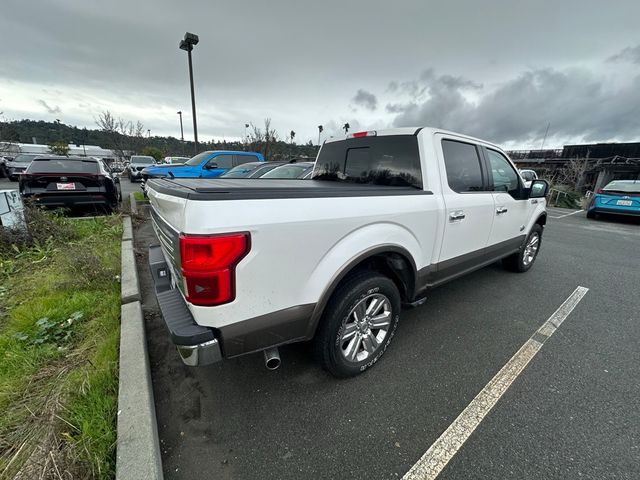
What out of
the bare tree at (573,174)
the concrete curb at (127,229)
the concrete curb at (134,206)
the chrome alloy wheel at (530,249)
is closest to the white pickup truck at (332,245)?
the chrome alloy wheel at (530,249)

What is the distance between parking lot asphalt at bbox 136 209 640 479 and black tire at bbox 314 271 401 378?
161 mm

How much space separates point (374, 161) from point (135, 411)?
2.85 meters

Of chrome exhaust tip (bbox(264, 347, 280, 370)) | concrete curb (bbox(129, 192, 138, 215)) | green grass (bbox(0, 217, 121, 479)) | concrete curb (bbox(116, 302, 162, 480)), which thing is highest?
chrome exhaust tip (bbox(264, 347, 280, 370))

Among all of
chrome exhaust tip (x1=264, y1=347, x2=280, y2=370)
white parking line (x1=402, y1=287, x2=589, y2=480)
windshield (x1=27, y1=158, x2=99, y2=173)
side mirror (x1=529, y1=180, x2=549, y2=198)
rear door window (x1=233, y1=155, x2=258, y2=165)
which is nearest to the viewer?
white parking line (x1=402, y1=287, x2=589, y2=480)

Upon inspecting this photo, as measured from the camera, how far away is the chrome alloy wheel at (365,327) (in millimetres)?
2268

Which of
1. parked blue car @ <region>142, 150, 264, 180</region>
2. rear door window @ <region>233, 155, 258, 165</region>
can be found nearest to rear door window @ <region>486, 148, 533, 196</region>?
parked blue car @ <region>142, 150, 264, 180</region>

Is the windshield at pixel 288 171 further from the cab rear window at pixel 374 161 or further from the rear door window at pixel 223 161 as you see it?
the cab rear window at pixel 374 161

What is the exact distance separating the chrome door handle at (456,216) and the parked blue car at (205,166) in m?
8.14

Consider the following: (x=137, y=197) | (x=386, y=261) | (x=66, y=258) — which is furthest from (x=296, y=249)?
(x=137, y=197)

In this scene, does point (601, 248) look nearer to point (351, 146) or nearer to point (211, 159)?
point (351, 146)

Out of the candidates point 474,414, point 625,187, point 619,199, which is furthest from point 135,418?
point 625,187

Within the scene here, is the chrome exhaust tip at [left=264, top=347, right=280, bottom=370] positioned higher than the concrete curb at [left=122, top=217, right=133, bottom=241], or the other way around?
the chrome exhaust tip at [left=264, top=347, right=280, bottom=370]

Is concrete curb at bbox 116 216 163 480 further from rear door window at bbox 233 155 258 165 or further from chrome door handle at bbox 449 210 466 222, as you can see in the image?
rear door window at bbox 233 155 258 165

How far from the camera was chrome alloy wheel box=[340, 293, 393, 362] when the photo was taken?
2.27m
